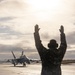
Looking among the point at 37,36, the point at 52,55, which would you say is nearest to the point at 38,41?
the point at 37,36

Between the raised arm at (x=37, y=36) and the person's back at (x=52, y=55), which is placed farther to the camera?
the person's back at (x=52, y=55)

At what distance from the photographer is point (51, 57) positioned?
21.2 feet

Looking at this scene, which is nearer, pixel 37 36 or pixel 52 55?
pixel 37 36

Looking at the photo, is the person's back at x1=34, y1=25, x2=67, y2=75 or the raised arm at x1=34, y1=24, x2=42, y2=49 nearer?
the raised arm at x1=34, y1=24, x2=42, y2=49

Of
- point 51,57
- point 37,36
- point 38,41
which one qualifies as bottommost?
point 51,57

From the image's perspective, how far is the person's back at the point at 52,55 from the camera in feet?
20.8

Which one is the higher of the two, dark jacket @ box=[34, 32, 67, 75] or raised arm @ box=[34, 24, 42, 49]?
raised arm @ box=[34, 24, 42, 49]

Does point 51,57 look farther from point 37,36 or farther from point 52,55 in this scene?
point 37,36

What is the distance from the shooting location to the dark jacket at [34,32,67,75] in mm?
6332

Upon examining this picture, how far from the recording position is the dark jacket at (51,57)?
20.8 ft

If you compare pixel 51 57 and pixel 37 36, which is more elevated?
pixel 37 36

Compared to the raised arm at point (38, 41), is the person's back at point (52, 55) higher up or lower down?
lower down

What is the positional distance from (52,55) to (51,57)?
1.8 inches

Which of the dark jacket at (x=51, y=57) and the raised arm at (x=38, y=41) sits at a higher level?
the raised arm at (x=38, y=41)
